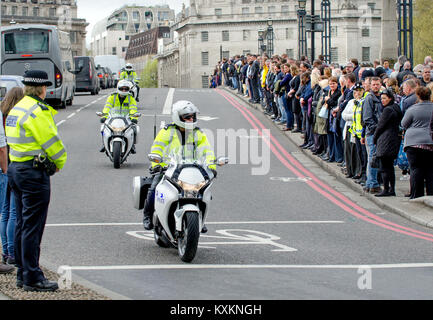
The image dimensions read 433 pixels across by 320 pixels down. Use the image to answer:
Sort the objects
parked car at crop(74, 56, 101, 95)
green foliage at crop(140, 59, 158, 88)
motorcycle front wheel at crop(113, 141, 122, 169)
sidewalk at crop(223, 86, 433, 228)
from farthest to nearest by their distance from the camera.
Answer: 1. green foliage at crop(140, 59, 158, 88)
2. parked car at crop(74, 56, 101, 95)
3. motorcycle front wheel at crop(113, 141, 122, 169)
4. sidewalk at crop(223, 86, 433, 228)

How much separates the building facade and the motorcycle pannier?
117377mm

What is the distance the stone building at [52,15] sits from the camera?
161625 mm

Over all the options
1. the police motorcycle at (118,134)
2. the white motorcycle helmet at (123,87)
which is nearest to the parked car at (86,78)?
the police motorcycle at (118,134)

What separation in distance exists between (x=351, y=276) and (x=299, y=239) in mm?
2554

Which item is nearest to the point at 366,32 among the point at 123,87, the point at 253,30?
the point at 253,30

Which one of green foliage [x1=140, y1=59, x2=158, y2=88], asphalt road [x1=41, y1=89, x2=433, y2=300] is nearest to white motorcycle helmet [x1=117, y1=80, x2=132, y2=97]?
asphalt road [x1=41, y1=89, x2=433, y2=300]

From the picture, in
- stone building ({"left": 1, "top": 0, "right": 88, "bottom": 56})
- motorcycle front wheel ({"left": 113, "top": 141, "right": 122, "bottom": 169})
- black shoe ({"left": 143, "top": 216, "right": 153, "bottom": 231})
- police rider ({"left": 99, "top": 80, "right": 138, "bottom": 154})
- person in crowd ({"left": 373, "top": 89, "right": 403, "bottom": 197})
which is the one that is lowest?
black shoe ({"left": 143, "top": 216, "right": 153, "bottom": 231})

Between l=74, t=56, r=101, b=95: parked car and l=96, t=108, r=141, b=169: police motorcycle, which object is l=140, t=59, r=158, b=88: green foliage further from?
l=96, t=108, r=141, b=169: police motorcycle

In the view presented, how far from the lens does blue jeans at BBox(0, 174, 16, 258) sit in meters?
9.03

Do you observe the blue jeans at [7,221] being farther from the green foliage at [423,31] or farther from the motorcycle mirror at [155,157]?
the green foliage at [423,31]

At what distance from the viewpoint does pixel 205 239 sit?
11.4 meters

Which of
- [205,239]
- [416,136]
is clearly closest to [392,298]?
[205,239]

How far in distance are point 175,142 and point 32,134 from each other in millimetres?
2665

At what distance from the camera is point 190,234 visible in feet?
30.7
